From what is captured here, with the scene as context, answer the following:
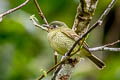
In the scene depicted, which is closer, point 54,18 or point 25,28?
point 25,28

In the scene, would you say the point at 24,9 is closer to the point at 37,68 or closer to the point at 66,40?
the point at 37,68

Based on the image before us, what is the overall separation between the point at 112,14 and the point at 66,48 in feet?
7.11

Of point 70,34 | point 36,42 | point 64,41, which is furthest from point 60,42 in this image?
point 36,42

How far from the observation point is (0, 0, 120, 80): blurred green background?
4395 mm

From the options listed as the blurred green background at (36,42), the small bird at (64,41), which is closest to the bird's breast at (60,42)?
the small bird at (64,41)

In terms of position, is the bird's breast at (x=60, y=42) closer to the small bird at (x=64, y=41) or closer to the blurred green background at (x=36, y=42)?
the small bird at (x=64, y=41)

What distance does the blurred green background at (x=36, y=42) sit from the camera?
439 centimetres

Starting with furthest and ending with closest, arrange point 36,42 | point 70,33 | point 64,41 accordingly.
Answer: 1. point 36,42
2. point 64,41
3. point 70,33

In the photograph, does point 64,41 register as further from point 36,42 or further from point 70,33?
point 36,42

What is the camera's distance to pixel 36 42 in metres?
5.01

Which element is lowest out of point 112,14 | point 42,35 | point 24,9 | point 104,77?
point 104,77

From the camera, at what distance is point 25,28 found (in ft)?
14.9

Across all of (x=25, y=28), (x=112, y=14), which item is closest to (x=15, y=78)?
(x=25, y=28)

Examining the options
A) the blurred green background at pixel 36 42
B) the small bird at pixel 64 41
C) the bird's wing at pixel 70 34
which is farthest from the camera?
the blurred green background at pixel 36 42
